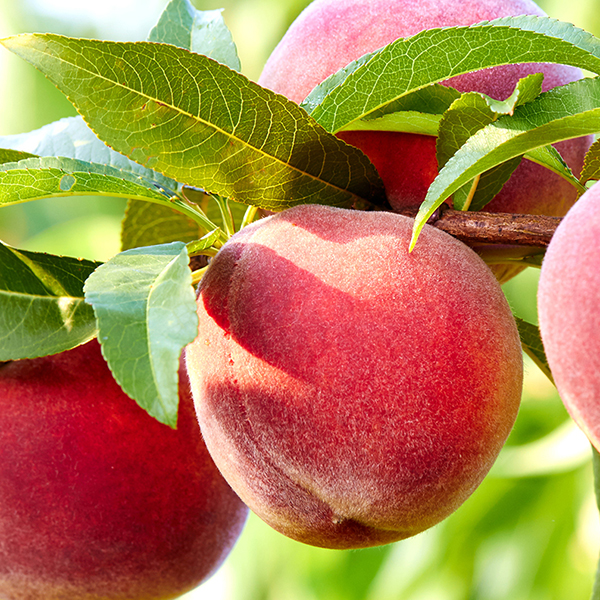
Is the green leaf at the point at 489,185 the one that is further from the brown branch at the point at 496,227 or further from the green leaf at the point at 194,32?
the green leaf at the point at 194,32

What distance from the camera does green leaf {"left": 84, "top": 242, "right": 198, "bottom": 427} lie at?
35 cm

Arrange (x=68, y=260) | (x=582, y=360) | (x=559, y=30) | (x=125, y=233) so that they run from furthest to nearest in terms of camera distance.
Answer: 1. (x=125, y=233)
2. (x=68, y=260)
3. (x=559, y=30)
4. (x=582, y=360)

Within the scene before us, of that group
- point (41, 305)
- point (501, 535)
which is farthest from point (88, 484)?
point (501, 535)

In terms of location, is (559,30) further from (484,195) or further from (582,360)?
(582,360)

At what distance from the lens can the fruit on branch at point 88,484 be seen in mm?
632

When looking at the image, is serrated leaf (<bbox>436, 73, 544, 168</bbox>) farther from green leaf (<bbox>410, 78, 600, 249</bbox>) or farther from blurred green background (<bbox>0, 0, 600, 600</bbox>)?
blurred green background (<bbox>0, 0, 600, 600</bbox>)

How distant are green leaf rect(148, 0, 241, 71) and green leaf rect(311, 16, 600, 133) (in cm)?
19

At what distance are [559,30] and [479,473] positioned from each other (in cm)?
29

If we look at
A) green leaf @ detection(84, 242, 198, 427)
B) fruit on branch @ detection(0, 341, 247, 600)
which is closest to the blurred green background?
fruit on branch @ detection(0, 341, 247, 600)

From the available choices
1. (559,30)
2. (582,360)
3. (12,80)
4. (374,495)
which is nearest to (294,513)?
(374,495)

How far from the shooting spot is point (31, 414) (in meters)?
0.63

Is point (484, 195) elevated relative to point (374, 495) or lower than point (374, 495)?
elevated

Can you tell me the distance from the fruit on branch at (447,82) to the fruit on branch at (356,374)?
86 millimetres

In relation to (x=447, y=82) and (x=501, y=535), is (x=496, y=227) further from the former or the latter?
(x=501, y=535)
